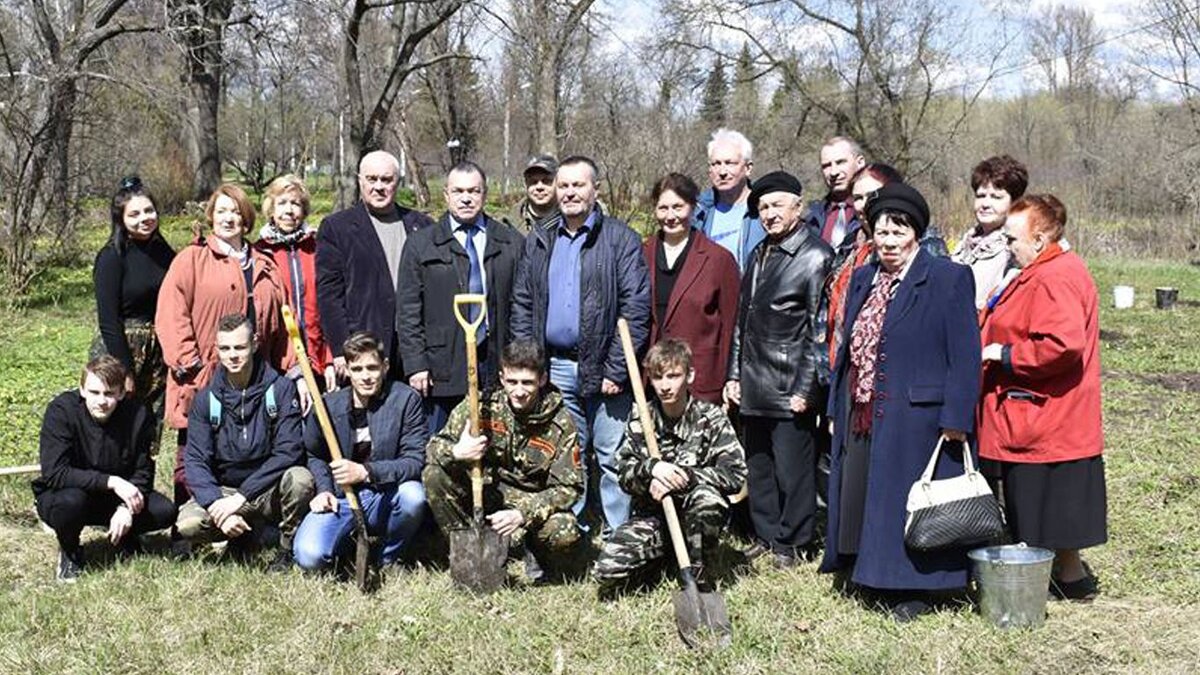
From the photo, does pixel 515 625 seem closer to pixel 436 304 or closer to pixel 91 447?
pixel 436 304

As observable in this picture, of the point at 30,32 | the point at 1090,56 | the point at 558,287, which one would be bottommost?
the point at 558,287

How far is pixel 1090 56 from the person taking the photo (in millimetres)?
34656

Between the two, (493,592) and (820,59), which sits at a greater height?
(820,59)

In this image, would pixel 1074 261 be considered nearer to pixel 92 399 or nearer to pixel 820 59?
pixel 92 399

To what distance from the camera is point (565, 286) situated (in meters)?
4.87

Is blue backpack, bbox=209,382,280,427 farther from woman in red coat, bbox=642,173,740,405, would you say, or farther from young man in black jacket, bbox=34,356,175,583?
woman in red coat, bbox=642,173,740,405

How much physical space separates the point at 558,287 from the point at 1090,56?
34.9 meters

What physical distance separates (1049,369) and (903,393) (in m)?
0.56

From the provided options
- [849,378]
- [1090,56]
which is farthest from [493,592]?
[1090,56]

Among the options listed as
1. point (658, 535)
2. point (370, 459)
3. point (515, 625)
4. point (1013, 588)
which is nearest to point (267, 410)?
point (370, 459)

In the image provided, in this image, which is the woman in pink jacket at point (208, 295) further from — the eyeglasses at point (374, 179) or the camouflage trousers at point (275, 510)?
the eyeglasses at point (374, 179)

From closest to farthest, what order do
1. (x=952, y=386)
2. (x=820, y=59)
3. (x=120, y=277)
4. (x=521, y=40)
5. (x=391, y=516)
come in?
(x=952, y=386)
(x=391, y=516)
(x=120, y=277)
(x=521, y=40)
(x=820, y=59)

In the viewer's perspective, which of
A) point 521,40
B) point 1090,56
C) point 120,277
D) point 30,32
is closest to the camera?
point 120,277

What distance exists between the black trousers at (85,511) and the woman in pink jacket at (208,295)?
15.2 inches
